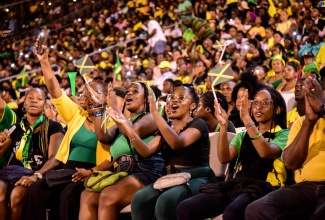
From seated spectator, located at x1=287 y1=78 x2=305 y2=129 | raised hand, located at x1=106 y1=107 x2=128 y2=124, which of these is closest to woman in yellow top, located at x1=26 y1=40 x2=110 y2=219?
raised hand, located at x1=106 y1=107 x2=128 y2=124

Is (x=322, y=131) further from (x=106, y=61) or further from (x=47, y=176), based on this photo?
(x=106, y=61)

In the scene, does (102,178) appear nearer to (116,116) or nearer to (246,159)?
(116,116)

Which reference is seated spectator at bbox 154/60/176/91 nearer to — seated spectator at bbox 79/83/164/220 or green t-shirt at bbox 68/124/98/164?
green t-shirt at bbox 68/124/98/164

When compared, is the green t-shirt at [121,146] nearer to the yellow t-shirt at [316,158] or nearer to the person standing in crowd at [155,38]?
the yellow t-shirt at [316,158]

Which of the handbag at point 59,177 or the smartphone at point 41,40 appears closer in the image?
the handbag at point 59,177

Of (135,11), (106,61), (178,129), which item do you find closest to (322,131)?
(178,129)

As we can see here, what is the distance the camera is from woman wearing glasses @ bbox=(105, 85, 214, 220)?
5.31 metres

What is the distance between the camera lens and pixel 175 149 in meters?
5.57

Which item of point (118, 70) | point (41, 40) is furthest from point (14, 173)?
point (118, 70)

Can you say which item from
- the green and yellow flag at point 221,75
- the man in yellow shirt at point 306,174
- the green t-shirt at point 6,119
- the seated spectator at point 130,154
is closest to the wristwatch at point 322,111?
the man in yellow shirt at point 306,174

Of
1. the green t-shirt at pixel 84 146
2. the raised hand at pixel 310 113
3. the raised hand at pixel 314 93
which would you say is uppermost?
the raised hand at pixel 314 93

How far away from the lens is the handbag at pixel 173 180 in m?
5.27

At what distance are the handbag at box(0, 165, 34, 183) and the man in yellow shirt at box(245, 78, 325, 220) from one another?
2.69 metres

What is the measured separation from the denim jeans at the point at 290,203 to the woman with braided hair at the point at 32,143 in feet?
8.66
